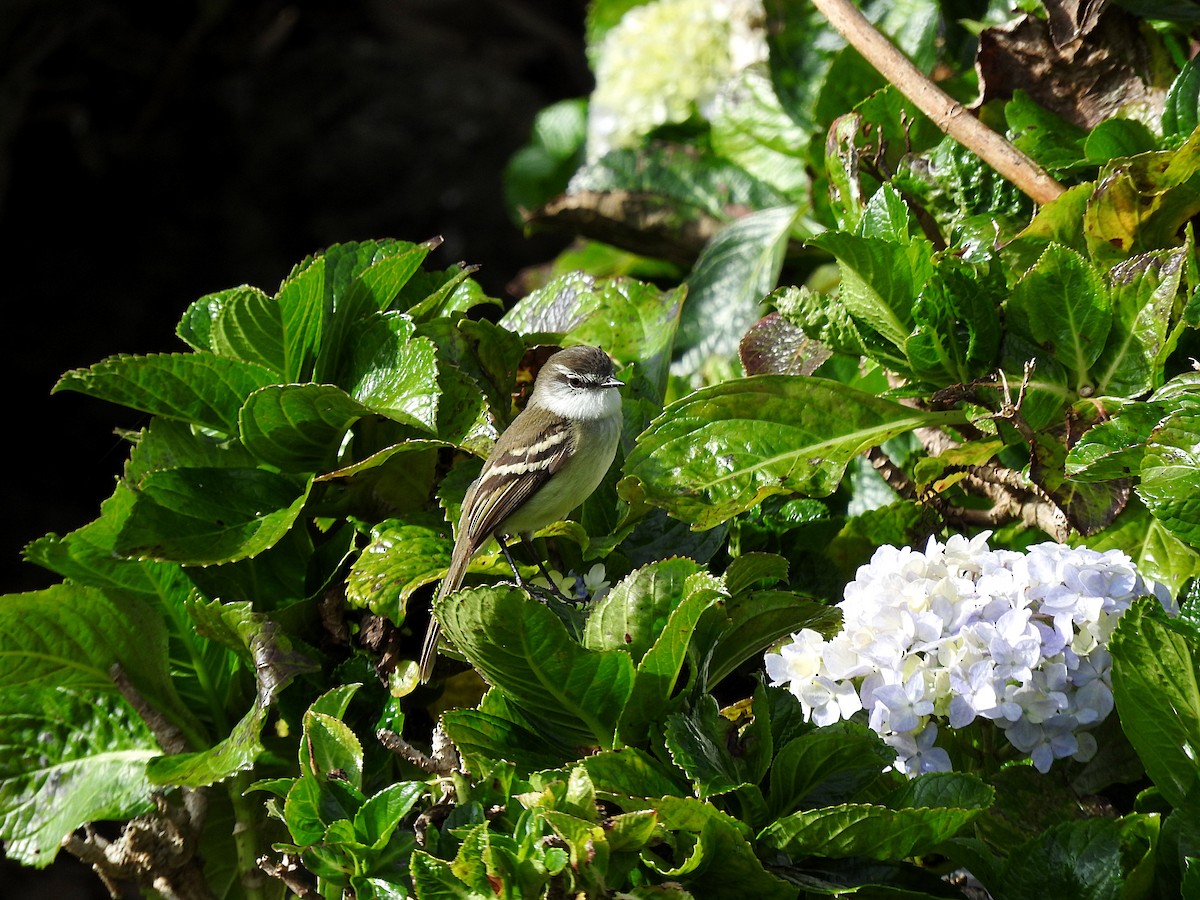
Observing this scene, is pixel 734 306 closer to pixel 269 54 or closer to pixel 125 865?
pixel 125 865

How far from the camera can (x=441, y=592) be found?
4.93 feet

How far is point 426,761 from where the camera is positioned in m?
1.31

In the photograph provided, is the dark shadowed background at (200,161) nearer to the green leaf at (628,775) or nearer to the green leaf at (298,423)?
the green leaf at (298,423)

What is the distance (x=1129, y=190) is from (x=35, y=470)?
3821 millimetres

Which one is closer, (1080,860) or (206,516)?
(1080,860)

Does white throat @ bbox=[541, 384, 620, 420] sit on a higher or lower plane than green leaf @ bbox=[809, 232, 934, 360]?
lower

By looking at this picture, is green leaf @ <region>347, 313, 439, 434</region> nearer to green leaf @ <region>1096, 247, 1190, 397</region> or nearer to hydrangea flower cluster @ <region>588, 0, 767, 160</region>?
green leaf @ <region>1096, 247, 1190, 397</region>

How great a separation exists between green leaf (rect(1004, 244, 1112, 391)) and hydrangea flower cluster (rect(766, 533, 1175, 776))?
283 mm

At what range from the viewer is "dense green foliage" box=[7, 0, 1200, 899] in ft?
3.81

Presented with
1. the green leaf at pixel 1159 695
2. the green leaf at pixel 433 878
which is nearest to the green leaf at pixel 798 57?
the green leaf at pixel 1159 695

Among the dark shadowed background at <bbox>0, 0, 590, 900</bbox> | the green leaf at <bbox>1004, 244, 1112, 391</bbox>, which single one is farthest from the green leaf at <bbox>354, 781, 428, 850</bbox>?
the dark shadowed background at <bbox>0, 0, 590, 900</bbox>

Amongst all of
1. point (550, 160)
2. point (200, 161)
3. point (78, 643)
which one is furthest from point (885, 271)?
point (200, 161)

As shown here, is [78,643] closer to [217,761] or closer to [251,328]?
[217,761]

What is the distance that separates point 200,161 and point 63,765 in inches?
151
